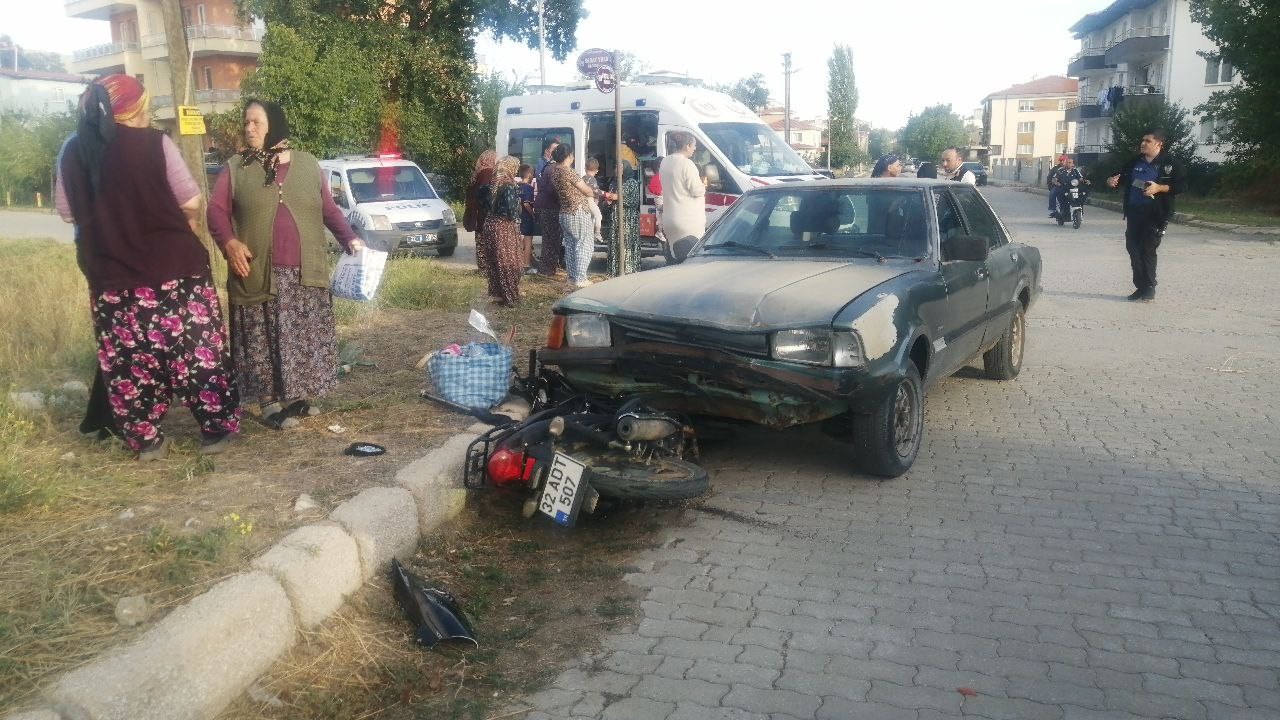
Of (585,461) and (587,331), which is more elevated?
(587,331)

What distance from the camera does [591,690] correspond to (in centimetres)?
346

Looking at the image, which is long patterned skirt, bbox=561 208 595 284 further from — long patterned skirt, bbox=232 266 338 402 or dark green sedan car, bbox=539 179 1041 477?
long patterned skirt, bbox=232 266 338 402

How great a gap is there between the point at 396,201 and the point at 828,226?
519 inches

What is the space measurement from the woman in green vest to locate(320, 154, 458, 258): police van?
38.0 ft

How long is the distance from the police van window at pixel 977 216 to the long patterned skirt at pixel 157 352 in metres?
4.84

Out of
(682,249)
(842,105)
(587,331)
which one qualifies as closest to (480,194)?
(682,249)

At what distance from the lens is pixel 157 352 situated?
16.6 feet

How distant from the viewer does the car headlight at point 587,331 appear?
18.3 feet

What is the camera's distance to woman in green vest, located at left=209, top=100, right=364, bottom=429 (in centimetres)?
569

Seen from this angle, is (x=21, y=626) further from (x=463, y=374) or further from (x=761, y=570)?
(x=463, y=374)

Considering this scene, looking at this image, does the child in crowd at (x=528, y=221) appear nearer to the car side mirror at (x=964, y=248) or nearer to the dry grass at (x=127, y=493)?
the dry grass at (x=127, y=493)

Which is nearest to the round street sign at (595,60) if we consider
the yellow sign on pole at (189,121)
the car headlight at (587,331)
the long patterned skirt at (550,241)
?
the long patterned skirt at (550,241)

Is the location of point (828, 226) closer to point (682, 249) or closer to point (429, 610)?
point (682, 249)

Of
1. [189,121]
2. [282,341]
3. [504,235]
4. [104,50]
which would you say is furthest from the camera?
[104,50]
